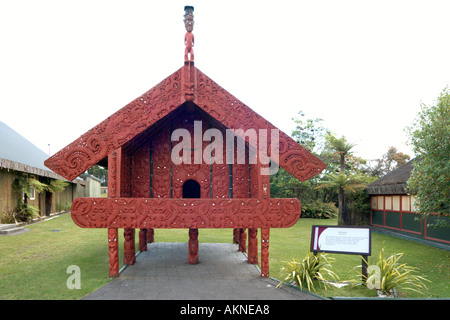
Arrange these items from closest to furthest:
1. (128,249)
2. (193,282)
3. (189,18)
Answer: (193,282)
(189,18)
(128,249)

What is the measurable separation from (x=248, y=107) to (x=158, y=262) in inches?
199

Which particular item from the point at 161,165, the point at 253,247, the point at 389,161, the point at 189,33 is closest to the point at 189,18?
the point at 189,33

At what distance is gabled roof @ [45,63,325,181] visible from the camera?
641 cm

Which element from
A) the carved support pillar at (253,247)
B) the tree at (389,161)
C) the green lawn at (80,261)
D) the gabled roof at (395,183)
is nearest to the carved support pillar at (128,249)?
the green lawn at (80,261)

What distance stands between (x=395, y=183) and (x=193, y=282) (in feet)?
43.2

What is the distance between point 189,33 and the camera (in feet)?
22.1

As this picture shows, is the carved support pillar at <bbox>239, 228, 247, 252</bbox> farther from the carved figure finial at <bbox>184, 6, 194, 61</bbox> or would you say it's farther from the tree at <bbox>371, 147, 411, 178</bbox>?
the tree at <bbox>371, 147, 411, 178</bbox>

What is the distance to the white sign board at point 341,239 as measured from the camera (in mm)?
6234

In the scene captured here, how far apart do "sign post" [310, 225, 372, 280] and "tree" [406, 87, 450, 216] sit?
201 inches

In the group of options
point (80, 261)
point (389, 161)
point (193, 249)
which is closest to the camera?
point (193, 249)

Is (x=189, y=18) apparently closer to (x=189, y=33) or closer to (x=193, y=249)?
(x=189, y=33)

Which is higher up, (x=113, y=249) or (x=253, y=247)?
(x=113, y=249)

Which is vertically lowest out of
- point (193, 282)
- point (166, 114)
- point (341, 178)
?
point (193, 282)

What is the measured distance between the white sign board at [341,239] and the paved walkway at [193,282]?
43.9 inches
